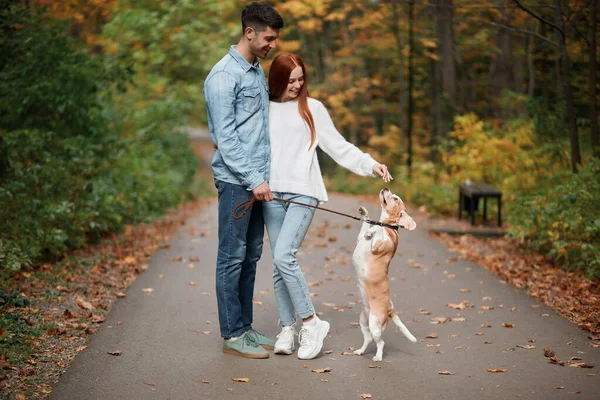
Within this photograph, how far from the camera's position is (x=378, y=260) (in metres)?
5.65

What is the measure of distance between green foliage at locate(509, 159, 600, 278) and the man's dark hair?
14.7 ft

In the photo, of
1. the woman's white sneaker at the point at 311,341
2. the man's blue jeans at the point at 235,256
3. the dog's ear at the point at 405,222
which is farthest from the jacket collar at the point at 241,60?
the woman's white sneaker at the point at 311,341

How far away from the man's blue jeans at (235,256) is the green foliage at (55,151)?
2.34 m

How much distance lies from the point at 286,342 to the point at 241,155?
146cm

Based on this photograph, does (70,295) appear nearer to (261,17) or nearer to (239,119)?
(239,119)

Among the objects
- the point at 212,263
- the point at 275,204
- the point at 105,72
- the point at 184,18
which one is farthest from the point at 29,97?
the point at 184,18

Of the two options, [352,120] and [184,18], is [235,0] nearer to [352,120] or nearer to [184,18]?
[184,18]

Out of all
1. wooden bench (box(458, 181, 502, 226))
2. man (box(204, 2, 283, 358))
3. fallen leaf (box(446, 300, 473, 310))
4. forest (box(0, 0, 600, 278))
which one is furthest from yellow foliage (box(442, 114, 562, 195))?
man (box(204, 2, 283, 358))

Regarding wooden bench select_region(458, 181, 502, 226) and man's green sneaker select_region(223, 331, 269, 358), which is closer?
man's green sneaker select_region(223, 331, 269, 358)

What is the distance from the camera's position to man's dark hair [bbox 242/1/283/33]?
546 cm

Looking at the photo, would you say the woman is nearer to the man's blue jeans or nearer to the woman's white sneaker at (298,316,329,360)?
the woman's white sneaker at (298,316,329,360)

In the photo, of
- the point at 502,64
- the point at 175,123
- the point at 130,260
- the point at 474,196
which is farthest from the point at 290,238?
the point at 502,64

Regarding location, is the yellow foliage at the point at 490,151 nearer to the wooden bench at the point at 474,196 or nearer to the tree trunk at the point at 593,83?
the wooden bench at the point at 474,196

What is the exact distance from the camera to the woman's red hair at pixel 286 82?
567 cm
